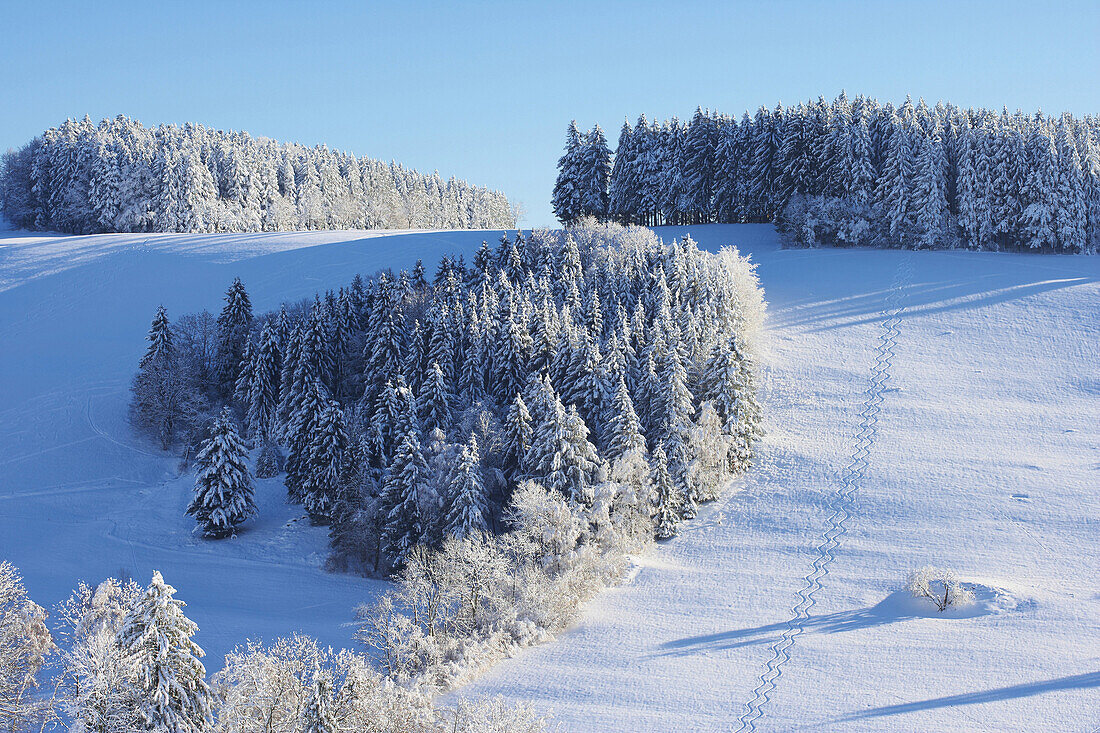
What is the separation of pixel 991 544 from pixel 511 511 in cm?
2222

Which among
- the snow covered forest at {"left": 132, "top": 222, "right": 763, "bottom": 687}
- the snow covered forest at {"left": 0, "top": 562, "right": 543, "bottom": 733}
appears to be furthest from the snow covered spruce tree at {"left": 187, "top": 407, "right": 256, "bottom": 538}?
the snow covered forest at {"left": 0, "top": 562, "right": 543, "bottom": 733}

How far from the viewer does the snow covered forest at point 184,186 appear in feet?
330

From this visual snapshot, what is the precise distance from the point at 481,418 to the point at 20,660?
26330mm

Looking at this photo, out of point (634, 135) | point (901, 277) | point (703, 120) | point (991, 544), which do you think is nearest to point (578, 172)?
point (634, 135)

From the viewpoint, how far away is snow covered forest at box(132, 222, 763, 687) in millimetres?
38000

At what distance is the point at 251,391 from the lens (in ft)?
195

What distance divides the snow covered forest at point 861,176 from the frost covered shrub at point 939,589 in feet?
159

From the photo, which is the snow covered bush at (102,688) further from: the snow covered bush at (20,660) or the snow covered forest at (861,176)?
the snow covered forest at (861,176)

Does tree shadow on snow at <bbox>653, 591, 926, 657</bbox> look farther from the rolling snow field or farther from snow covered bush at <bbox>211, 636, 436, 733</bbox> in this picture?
snow covered bush at <bbox>211, 636, 436, 733</bbox>

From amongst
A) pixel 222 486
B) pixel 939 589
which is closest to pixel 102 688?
pixel 939 589

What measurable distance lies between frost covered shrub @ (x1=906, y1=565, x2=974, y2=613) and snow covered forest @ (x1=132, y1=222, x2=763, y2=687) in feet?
40.3

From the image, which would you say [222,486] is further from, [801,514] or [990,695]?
[990,695]

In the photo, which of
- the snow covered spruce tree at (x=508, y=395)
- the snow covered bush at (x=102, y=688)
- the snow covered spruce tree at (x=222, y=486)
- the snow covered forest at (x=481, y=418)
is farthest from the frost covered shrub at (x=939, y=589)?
the snow covered spruce tree at (x=222, y=486)

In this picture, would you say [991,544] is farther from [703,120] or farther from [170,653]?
[703,120]
